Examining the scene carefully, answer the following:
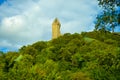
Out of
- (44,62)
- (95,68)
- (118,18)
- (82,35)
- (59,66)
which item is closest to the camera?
(118,18)

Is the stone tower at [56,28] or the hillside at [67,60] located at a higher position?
the stone tower at [56,28]

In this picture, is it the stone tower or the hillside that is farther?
the stone tower

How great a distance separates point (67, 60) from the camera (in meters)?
53.8

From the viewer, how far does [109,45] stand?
5625 centimetres

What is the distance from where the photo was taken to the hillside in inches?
1730

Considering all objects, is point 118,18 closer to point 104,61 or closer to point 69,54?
point 104,61

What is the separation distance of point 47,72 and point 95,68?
5.74 meters

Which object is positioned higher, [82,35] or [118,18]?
[82,35]

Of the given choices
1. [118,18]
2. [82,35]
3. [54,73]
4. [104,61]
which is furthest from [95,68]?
[118,18]

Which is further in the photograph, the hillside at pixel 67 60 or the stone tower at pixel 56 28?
the stone tower at pixel 56 28

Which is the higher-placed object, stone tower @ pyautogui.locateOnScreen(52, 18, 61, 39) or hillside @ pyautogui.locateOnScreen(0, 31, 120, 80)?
stone tower @ pyautogui.locateOnScreen(52, 18, 61, 39)

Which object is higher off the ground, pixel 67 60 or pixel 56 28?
pixel 56 28

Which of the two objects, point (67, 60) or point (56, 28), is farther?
point (56, 28)

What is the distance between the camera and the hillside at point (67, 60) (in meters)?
43.9
